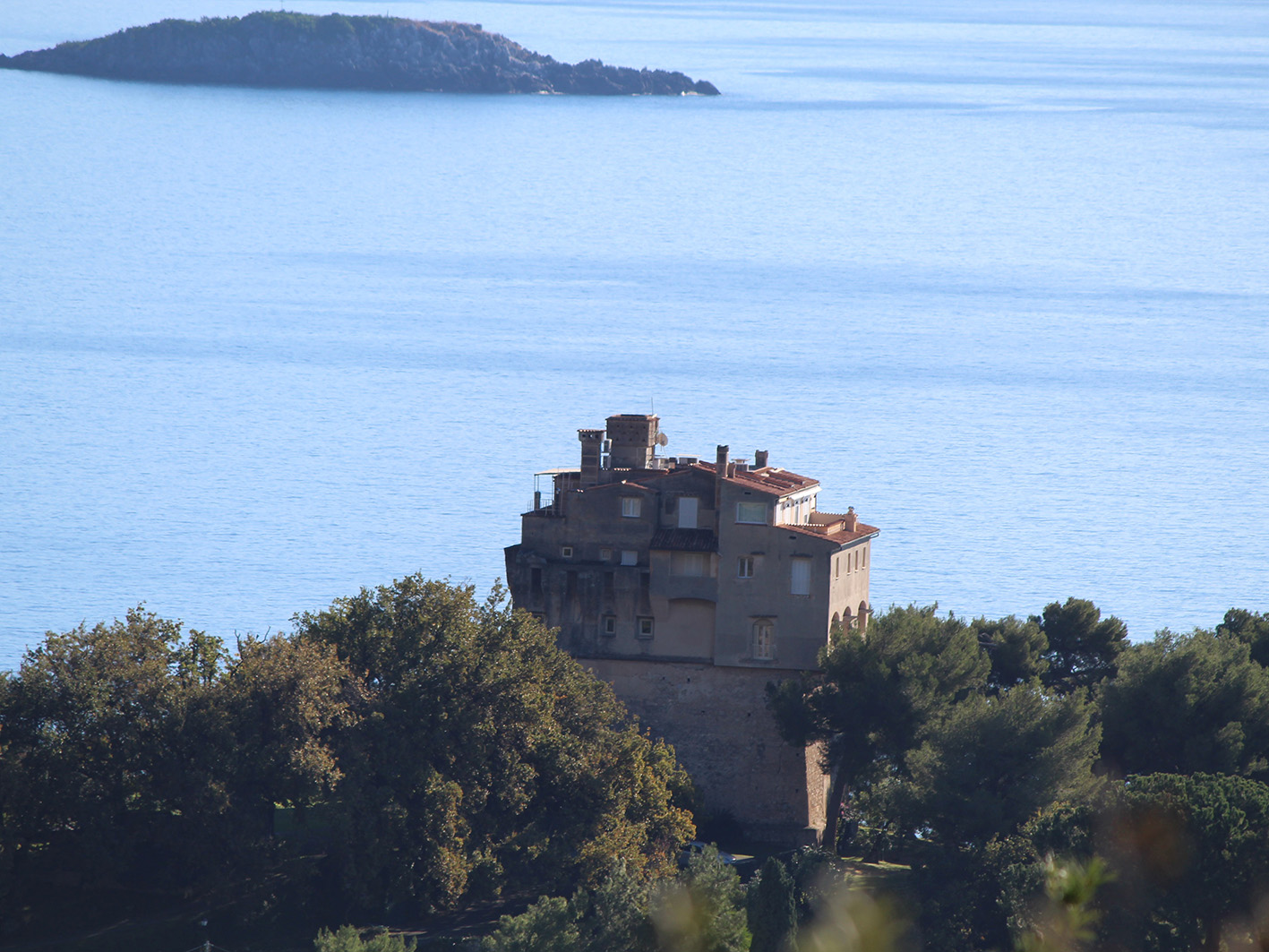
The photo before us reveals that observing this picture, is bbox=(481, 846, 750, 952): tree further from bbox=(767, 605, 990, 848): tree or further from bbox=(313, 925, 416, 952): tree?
bbox=(767, 605, 990, 848): tree

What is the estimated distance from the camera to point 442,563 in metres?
96.6

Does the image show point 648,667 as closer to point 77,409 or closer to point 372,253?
point 77,409

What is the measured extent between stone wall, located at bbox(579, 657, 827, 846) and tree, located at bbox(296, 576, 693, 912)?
17.2 feet

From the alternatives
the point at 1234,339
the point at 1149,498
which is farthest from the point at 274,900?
the point at 1234,339

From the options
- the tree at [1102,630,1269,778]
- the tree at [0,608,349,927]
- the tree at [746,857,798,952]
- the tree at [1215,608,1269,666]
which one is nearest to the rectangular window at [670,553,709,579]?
the tree at [1102,630,1269,778]

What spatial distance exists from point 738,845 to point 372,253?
442ft

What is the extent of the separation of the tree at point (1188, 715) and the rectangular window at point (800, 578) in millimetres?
9114

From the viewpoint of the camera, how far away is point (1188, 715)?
53.7 metres

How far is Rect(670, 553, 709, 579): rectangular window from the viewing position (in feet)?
194

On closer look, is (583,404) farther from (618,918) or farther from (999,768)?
(618,918)

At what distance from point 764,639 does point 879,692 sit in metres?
4.42

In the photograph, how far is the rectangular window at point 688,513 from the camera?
2333 inches

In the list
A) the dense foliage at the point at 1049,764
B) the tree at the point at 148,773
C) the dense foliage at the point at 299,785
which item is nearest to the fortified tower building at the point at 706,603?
the dense foliage at the point at 1049,764

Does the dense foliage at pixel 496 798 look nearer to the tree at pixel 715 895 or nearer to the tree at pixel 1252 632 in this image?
the tree at pixel 715 895
